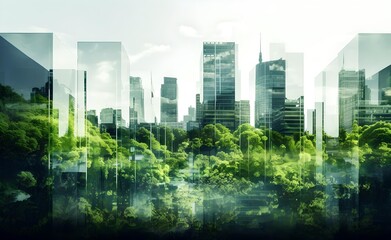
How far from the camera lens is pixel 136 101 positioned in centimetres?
1002

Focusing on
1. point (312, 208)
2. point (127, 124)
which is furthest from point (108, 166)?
point (312, 208)

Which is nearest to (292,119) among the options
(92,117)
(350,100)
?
(350,100)

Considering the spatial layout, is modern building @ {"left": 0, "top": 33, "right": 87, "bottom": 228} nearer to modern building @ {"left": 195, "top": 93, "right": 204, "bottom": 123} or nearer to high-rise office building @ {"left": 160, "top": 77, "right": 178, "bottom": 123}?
high-rise office building @ {"left": 160, "top": 77, "right": 178, "bottom": 123}

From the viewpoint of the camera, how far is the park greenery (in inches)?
324

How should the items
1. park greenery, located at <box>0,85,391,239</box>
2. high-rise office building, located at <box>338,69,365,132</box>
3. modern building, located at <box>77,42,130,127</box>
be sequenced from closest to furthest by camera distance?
park greenery, located at <box>0,85,391,239</box>, modern building, located at <box>77,42,130,127</box>, high-rise office building, located at <box>338,69,365,132</box>

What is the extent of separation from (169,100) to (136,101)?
0.83m

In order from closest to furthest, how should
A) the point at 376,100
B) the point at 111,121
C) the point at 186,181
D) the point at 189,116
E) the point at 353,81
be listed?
1. the point at 376,100
2. the point at 353,81
3. the point at 111,121
4. the point at 186,181
5. the point at 189,116

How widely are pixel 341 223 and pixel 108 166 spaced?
17.9 ft

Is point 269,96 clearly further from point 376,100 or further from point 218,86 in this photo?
point 376,100

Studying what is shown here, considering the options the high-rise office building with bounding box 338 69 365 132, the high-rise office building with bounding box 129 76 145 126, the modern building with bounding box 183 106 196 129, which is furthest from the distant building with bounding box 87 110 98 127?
the high-rise office building with bounding box 338 69 365 132

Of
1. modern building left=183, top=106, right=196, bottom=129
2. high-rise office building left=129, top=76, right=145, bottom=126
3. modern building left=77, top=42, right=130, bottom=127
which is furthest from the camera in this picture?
modern building left=183, top=106, right=196, bottom=129
